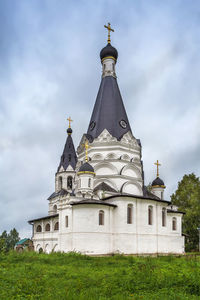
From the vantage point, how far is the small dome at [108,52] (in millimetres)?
30797

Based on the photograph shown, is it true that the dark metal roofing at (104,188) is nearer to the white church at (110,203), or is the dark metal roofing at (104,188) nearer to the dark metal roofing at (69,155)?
the white church at (110,203)

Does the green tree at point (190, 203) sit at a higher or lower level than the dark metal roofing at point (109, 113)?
lower

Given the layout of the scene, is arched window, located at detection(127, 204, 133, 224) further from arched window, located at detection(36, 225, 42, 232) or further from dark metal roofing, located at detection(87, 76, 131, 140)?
arched window, located at detection(36, 225, 42, 232)

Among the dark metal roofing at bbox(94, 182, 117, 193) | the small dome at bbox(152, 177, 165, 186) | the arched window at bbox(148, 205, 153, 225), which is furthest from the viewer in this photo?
the small dome at bbox(152, 177, 165, 186)

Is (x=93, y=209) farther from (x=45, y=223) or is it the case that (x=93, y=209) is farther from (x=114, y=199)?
(x=45, y=223)

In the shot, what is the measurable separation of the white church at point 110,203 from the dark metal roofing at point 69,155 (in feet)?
25.1

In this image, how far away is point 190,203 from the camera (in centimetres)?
3409

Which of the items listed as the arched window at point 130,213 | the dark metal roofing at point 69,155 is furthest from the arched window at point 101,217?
the dark metal roofing at point 69,155

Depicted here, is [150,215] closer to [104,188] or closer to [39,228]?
[104,188]

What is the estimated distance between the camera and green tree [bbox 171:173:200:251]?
3350cm

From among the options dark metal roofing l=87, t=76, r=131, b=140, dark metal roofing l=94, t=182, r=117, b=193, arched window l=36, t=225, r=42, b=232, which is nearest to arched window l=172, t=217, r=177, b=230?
dark metal roofing l=94, t=182, r=117, b=193

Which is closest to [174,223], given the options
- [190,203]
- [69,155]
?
[190,203]

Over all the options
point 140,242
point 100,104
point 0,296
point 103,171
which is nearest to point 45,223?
point 103,171

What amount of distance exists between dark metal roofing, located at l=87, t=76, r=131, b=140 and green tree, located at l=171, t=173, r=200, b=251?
11901mm
